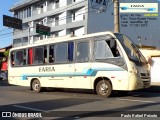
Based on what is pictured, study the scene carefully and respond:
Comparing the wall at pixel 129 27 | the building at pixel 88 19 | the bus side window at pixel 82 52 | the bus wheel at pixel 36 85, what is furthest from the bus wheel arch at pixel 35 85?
the wall at pixel 129 27

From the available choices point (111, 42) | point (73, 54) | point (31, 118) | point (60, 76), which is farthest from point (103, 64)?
point (31, 118)

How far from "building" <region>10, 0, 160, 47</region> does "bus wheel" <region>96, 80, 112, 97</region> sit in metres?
28.7

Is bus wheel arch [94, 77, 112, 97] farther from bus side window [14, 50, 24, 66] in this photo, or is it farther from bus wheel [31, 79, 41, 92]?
bus side window [14, 50, 24, 66]

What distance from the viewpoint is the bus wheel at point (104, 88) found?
49.2 ft

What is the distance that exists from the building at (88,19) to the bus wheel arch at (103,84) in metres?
28.5

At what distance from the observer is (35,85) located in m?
19.7

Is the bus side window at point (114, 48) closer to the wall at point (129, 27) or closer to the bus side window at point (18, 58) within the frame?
the bus side window at point (18, 58)

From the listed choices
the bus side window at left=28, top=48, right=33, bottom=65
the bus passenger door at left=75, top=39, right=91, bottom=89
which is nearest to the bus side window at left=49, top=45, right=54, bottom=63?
the bus side window at left=28, top=48, right=33, bottom=65

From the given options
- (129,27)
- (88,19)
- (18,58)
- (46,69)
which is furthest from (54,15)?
(46,69)

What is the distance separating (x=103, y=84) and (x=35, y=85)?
572 centimetres

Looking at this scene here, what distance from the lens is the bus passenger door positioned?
626 inches

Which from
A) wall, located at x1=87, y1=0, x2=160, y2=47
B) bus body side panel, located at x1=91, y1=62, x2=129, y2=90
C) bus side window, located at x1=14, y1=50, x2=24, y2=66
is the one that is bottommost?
bus body side panel, located at x1=91, y1=62, x2=129, y2=90

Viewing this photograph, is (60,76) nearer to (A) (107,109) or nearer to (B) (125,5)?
(A) (107,109)

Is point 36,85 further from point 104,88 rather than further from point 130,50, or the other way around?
point 130,50
